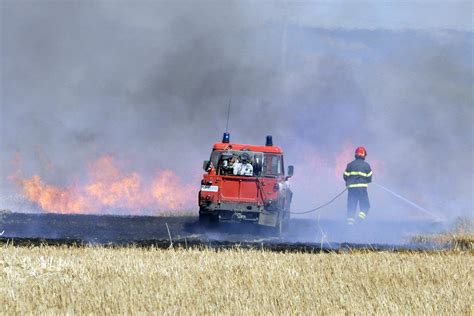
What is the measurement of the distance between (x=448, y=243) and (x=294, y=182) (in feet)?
68.4

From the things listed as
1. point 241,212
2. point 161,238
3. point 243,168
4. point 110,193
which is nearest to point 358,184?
point 243,168

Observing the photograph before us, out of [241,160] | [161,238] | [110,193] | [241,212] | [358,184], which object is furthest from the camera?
[110,193]

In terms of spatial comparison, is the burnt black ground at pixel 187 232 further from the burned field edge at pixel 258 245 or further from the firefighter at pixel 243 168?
the firefighter at pixel 243 168

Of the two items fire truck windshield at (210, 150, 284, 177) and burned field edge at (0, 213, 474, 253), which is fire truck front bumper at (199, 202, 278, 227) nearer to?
burned field edge at (0, 213, 474, 253)

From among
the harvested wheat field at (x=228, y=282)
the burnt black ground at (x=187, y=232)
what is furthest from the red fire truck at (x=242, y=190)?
the harvested wheat field at (x=228, y=282)

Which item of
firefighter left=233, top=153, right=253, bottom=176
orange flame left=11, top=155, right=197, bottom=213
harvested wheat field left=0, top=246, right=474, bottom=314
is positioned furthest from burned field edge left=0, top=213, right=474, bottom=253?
orange flame left=11, top=155, right=197, bottom=213

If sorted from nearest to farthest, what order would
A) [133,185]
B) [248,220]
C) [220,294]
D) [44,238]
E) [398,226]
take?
[220,294], [44,238], [248,220], [398,226], [133,185]

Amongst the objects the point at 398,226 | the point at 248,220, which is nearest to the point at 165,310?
the point at 248,220

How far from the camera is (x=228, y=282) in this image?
38.0 ft

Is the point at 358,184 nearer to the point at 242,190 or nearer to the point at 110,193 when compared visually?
the point at 242,190

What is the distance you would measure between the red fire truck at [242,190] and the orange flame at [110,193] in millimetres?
12415

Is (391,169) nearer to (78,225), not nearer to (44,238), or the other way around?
(78,225)

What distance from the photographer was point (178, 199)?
3603 centimetres

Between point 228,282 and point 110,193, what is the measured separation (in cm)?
2451
